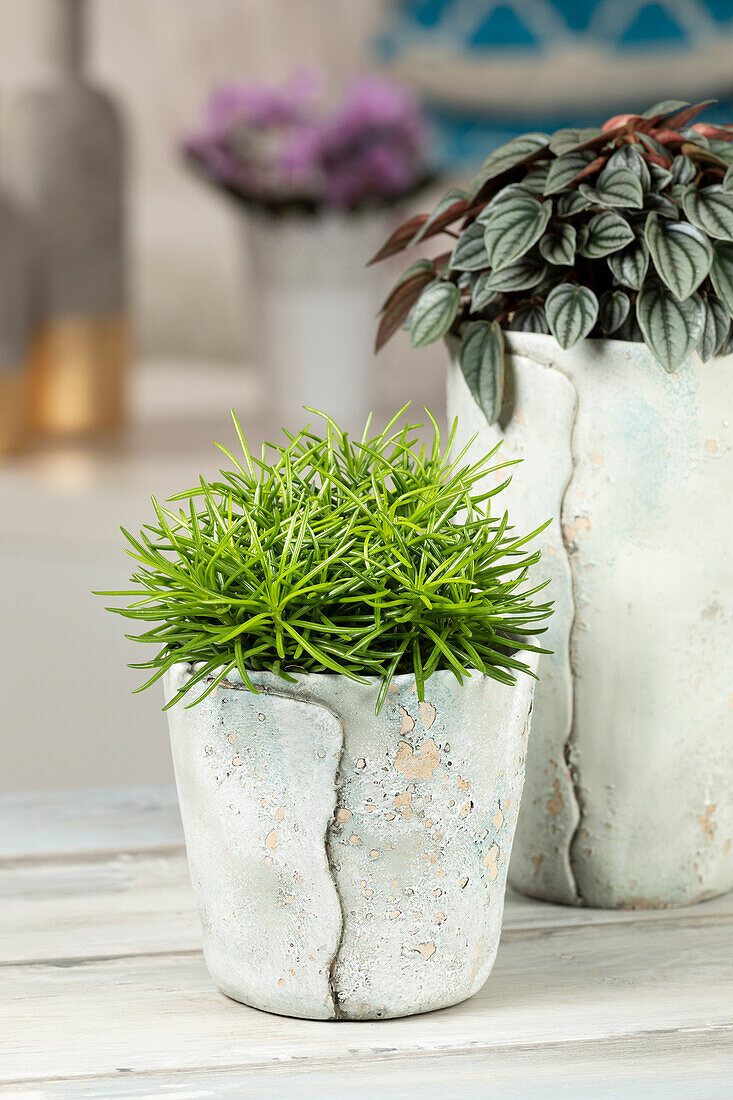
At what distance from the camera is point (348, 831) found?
0.47 metres

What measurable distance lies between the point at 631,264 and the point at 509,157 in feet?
0.27

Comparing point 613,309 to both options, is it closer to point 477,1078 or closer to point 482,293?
point 482,293

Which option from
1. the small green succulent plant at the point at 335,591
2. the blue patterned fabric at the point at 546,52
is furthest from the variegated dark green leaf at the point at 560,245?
the blue patterned fabric at the point at 546,52

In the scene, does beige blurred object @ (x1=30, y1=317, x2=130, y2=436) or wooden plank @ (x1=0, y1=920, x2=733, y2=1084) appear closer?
wooden plank @ (x1=0, y1=920, x2=733, y2=1084)

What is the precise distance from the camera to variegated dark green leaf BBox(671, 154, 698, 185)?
0.58 metres

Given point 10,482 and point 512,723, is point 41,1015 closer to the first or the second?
point 512,723

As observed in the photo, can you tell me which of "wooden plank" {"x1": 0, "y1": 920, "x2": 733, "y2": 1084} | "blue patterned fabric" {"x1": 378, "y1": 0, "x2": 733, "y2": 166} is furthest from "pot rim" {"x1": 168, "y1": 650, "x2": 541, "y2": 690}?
"blue patterned fabric" {"x1": 378, "y1": 0, "x2": 733, "y2": 166}

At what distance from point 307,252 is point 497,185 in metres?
1.60

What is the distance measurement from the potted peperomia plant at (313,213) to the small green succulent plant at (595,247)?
1.58 meters

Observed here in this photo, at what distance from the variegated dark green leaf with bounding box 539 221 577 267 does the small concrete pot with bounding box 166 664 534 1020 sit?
179 mm

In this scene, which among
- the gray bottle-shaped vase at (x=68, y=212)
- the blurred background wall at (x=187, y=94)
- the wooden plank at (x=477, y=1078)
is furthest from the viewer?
the blurred background wall at (x=187, y=94)

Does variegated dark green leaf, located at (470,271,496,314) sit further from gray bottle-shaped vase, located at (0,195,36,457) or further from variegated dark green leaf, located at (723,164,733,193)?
gray bottle-shaped vase, located at (0,195,36,457)

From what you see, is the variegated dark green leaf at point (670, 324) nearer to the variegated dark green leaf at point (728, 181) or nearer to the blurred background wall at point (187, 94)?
the variegated dark green leaf at point (728, 181)

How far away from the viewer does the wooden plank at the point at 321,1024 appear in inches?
18.6
